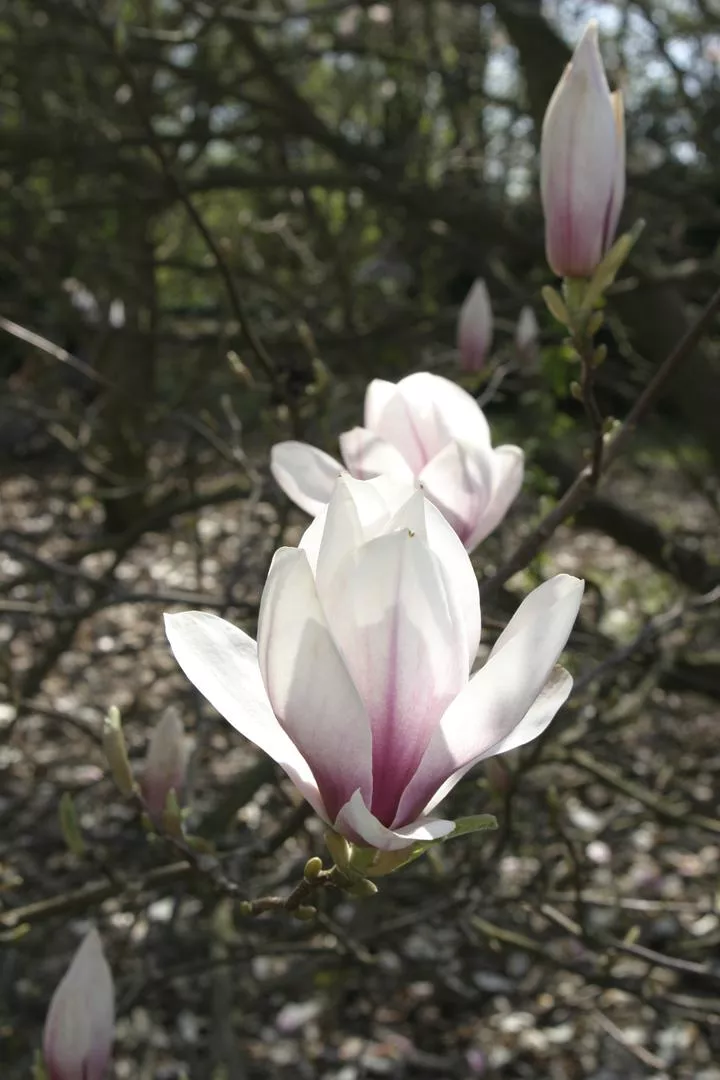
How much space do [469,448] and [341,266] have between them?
2.01 m

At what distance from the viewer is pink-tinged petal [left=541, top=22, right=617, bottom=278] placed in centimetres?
80

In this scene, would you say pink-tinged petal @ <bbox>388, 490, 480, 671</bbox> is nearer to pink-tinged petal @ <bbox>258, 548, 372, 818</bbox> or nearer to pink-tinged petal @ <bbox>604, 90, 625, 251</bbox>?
pink-tinged petal @ <bbox>258, 548, 372, 818</bbox>

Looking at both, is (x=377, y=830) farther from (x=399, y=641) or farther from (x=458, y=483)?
(x=458, y=483)

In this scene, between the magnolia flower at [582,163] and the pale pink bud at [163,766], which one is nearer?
the magnolia flower at [582,163]

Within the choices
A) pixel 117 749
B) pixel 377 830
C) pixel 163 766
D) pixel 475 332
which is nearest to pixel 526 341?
pixel 475 332

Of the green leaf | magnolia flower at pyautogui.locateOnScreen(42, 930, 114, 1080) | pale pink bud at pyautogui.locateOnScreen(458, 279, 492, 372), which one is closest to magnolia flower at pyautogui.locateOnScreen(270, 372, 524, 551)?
the green leaf

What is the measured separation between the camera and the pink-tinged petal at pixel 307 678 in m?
0.52

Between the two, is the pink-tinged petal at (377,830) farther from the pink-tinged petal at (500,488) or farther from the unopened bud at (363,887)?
the pink-tinged petal at (500,488)

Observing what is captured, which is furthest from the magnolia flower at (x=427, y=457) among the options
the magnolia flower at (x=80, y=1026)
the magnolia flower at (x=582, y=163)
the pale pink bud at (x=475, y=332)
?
the pale pink bud at (x=475, y=332)

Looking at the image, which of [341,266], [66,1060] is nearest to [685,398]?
[341,266]

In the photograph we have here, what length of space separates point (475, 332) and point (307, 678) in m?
1.00

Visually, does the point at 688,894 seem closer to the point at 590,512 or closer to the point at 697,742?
the point at 697,742

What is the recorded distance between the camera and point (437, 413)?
807mm

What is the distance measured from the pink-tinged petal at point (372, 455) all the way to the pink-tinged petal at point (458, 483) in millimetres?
19
